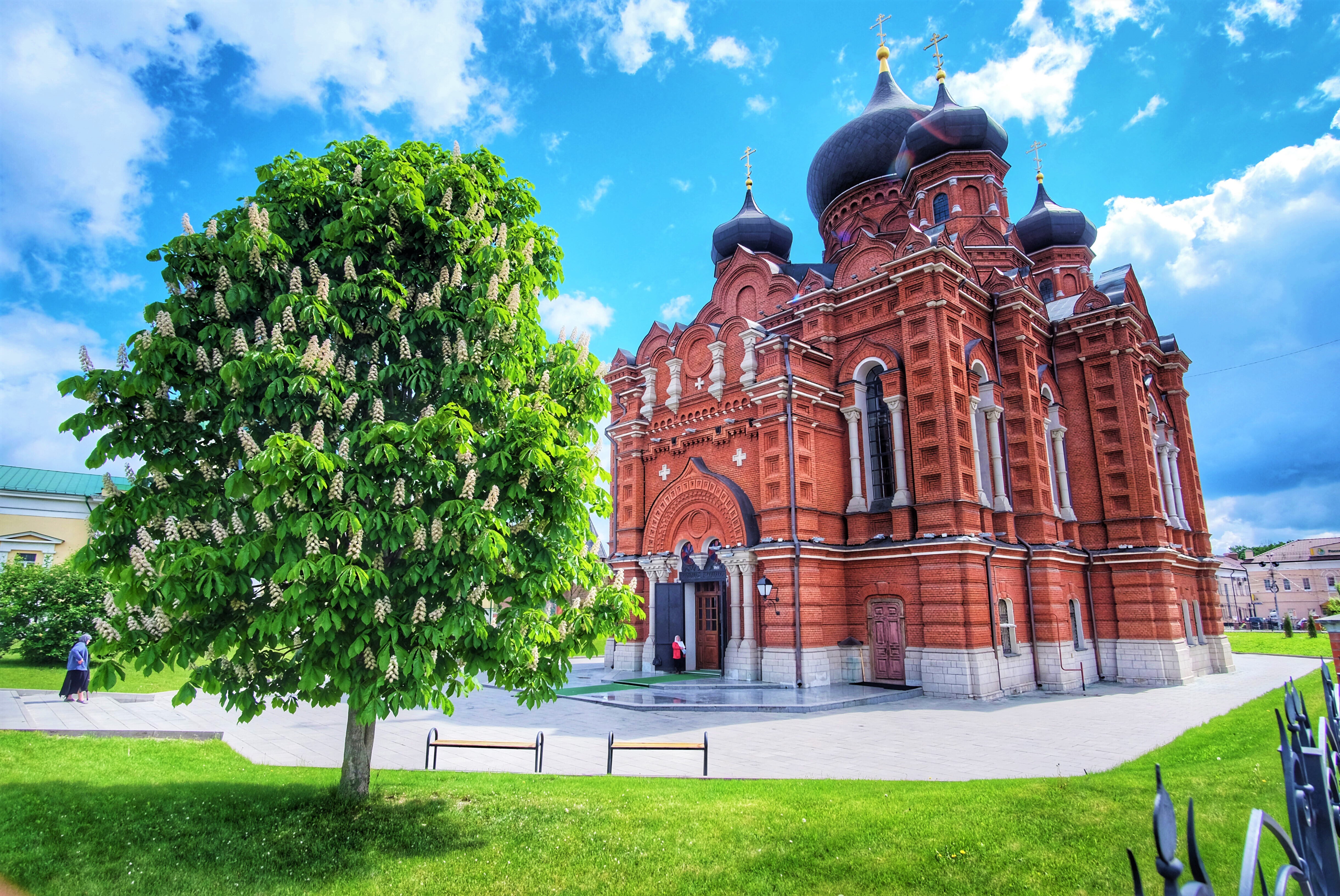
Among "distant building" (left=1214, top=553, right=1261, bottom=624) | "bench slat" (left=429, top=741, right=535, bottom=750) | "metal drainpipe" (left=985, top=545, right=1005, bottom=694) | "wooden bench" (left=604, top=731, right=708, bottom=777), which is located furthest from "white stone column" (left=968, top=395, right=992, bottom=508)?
"distant building" (left=1214, top=553, right=1261, bottom=624)

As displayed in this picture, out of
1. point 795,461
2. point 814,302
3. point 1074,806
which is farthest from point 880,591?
point 1074,806

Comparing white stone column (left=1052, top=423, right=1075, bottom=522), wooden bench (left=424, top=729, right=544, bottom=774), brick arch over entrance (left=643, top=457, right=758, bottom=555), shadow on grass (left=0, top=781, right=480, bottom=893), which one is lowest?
shadow on grass (left=0, top=781, right=480, bottom=893)

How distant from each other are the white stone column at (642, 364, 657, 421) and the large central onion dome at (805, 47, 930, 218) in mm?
11195

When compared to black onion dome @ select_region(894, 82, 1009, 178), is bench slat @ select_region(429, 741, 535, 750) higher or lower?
lower

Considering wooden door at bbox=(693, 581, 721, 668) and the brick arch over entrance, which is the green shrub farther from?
wooden door at bbox=(693, 581, 721, 668)

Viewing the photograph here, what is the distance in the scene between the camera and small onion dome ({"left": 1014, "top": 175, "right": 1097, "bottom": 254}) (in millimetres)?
27719

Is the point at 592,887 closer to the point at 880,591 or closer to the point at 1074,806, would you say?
the point at 1074,806

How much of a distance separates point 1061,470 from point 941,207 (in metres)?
9.66

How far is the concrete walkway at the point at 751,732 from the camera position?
1012 cm

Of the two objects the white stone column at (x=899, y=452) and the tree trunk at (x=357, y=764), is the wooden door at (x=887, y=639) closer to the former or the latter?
the white stone column at (x=899, y=452)

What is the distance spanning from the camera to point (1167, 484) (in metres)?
25.7

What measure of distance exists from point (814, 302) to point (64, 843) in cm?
1892

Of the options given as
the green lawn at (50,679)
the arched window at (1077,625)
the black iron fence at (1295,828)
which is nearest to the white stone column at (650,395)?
the arched window at (1077,625)

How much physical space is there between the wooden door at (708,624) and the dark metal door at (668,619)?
46cm
